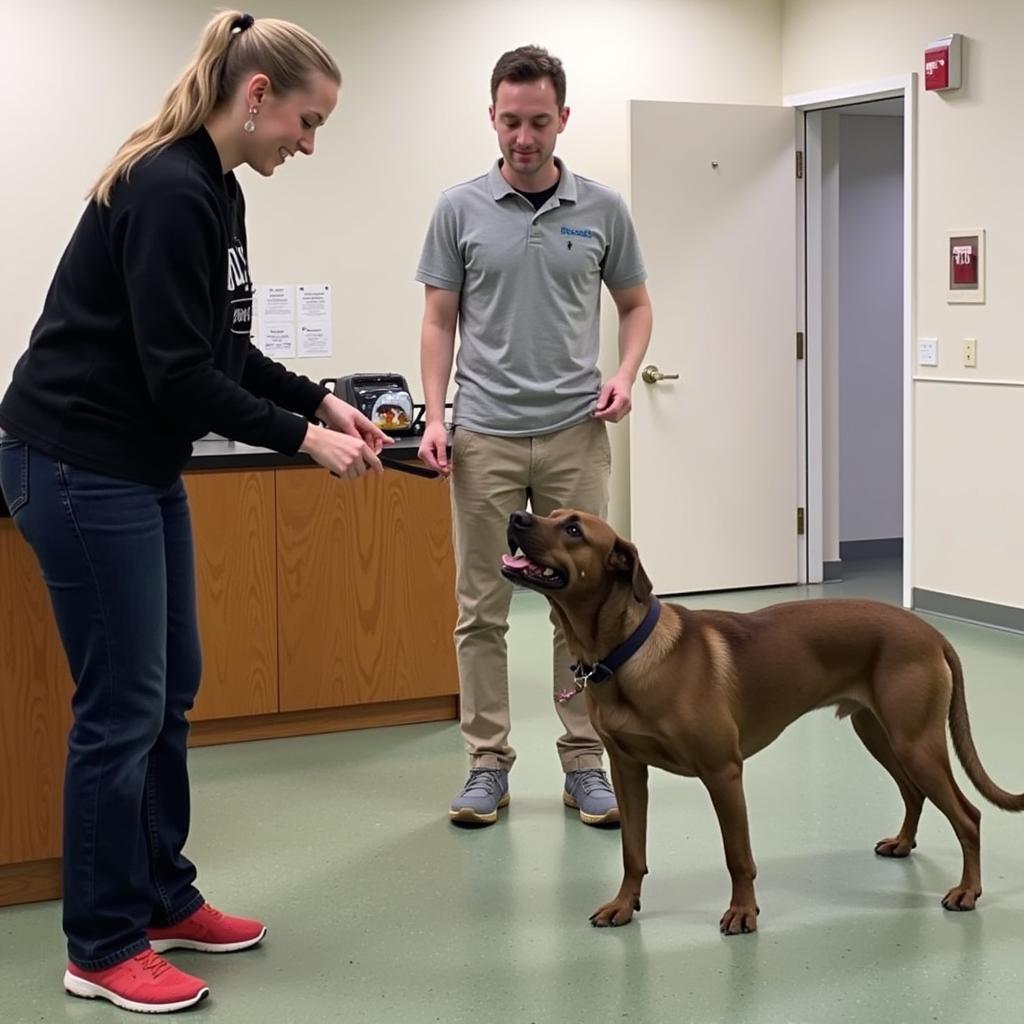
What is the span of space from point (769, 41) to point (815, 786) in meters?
4.21

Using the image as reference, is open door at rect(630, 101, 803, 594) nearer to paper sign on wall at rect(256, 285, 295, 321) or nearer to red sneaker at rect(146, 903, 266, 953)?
paper sign on wall at rect(256, 285, 295, 321)

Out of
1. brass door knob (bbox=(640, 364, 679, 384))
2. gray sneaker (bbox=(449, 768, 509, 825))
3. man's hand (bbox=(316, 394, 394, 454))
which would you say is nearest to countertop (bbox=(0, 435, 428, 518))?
gray sneaker (bbox=(449, 768, 509, 825))

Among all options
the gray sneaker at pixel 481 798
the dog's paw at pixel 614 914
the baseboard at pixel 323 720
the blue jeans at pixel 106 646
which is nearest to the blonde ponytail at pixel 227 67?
the blue jeans at pixel 106 646

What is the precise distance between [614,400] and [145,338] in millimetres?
1370

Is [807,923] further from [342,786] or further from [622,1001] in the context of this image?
[342,786]

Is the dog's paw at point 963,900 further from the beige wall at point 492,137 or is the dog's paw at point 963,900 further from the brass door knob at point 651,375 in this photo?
the brass door knob at point 651,375

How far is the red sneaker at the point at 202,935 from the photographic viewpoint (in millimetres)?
2668

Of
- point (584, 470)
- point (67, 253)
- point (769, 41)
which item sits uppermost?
point (769, 41)

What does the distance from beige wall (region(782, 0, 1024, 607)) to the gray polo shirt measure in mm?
2627

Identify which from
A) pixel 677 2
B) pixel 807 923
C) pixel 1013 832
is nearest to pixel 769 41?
pixel 677 2

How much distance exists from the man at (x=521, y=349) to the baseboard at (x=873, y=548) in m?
4.09

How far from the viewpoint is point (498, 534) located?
11.1 feet

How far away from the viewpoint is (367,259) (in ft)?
20.0

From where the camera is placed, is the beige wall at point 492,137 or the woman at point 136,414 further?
the beige wall at point 492,137
